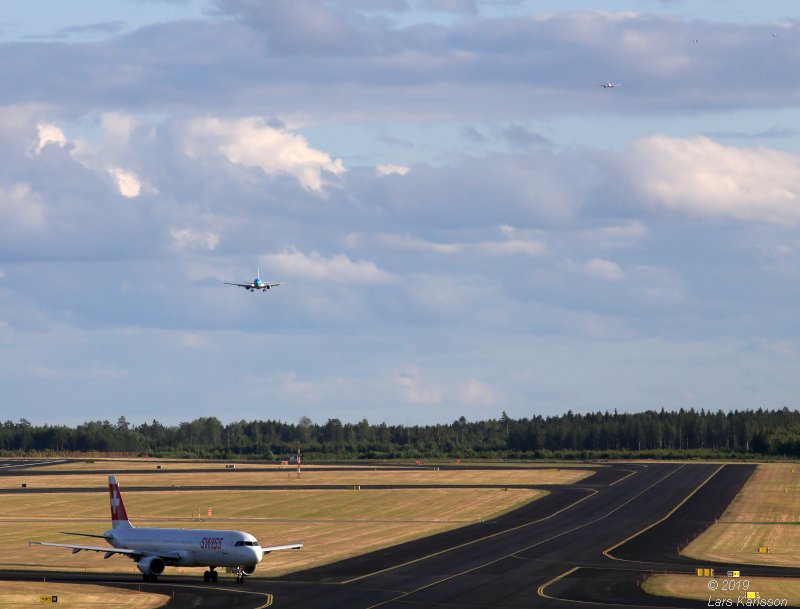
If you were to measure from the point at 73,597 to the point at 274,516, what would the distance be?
65.5m

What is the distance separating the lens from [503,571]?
97188 millimetres

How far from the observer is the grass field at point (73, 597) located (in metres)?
79.1

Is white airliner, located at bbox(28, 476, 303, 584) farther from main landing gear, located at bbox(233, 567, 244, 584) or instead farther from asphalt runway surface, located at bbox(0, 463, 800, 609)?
asphalt runway surface, located at bbox(0, 463, 800, 609)

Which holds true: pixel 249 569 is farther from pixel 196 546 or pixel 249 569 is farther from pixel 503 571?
pixel 503 571

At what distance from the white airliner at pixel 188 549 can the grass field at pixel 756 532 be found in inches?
1499

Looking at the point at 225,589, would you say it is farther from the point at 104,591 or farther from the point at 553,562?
the point at 553,562

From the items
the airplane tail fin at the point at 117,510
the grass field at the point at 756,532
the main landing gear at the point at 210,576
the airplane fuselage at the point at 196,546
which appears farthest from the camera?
the grass field at the point at 756,532

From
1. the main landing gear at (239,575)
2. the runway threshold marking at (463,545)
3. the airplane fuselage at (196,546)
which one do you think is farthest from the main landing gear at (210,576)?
the runway threshold marking at (463,545)

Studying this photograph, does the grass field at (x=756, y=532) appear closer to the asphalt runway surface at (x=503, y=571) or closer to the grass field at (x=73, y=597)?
the asphalt runway surface at (x=503, y=571)

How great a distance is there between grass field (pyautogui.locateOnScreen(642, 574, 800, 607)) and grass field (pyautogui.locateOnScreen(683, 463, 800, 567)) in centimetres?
1235

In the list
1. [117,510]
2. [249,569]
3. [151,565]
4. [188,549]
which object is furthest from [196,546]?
[117,510]

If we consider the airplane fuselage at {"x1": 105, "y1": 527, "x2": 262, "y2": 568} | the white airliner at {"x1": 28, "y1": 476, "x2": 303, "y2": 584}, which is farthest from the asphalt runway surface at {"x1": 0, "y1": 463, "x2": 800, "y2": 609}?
the airplane fuselage at {"x1": 105, "y1": 527, "x2": 262, "y2": 568}

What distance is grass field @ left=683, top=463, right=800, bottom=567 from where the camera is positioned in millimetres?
108500

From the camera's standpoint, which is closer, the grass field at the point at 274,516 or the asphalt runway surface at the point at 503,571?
the asphalt runway surface at the point at 503,571
